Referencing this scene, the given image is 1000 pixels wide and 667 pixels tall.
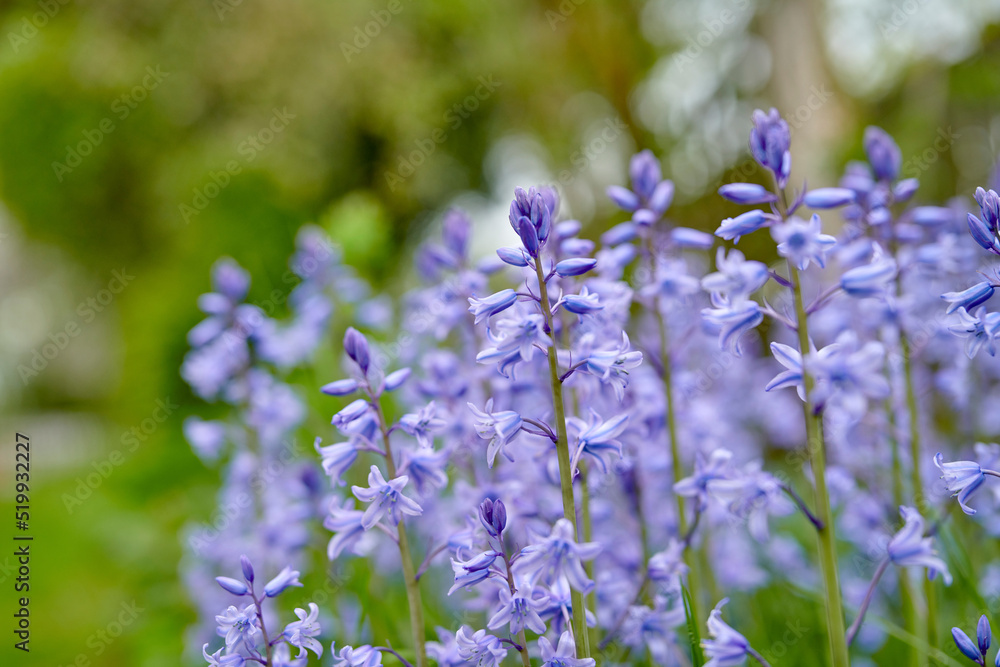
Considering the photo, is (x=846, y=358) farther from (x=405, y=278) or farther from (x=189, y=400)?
(x=189, y=400)

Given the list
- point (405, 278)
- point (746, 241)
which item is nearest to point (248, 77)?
point (405, 278)

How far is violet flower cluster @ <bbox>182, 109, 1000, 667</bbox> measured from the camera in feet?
4.47

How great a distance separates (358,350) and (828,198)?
3.69 ft

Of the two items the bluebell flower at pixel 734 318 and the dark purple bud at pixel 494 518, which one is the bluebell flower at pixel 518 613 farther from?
the bluebell flower at pixel 734 318

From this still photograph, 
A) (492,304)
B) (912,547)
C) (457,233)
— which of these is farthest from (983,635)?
(457,233)

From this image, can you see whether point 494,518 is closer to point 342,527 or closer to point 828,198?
point 342,527

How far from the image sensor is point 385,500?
144cm

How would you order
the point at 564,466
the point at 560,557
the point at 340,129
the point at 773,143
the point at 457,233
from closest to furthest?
the point at 560,557 < the point at 564,466 < the point at 773,143 < the point at 457,233 < the point at 340,129

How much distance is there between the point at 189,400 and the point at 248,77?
3753 mm

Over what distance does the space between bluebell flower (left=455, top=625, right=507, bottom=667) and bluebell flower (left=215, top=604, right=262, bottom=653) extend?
0.44 meters

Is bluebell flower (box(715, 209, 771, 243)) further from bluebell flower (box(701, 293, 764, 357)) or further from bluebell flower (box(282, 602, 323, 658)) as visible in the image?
bluebell flower (box(282, 602, 323, 658))

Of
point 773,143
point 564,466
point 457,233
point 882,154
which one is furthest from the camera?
point 457,233

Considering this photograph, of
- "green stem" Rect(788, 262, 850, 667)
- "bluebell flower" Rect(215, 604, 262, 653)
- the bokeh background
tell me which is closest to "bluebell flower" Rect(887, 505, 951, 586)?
"green stem" Rect(788, 262, 850, 667)

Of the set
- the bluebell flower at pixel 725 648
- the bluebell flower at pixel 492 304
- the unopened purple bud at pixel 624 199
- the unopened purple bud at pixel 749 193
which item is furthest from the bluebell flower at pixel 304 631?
the unopened purple bud at pixel 624 199
